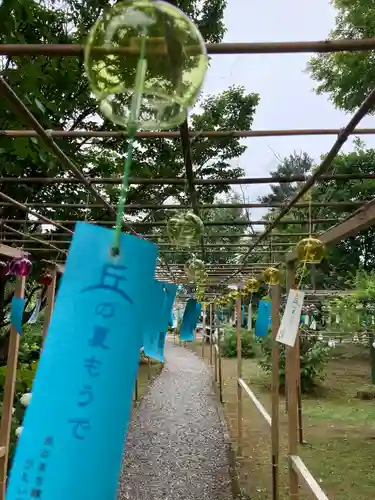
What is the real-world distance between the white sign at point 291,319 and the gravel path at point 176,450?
268cm

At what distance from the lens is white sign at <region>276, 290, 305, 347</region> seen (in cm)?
213

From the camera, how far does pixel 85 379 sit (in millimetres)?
646

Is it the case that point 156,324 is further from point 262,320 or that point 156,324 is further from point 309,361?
point 309,361

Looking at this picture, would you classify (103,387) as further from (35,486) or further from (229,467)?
(229,467)

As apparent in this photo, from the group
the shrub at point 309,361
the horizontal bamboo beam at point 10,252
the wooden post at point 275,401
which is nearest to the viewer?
the horizontal bamboo beam at point 10,252

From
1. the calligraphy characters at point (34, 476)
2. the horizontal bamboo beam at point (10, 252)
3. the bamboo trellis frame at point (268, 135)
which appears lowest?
the calligraphy characters at point (34, 476)

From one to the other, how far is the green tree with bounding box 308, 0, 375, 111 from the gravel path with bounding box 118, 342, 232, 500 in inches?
147

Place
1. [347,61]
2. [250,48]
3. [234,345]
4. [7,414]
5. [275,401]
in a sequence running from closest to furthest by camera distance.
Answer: [250,48], [7,414], [275,401], [347,61], [234,345]

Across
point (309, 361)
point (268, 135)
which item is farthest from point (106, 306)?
point (309, 361)

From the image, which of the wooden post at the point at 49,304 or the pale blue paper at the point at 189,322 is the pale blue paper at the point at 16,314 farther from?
the pale blue paper at the point at 189,322

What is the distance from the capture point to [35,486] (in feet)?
1.93

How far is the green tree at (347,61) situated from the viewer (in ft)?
21.3

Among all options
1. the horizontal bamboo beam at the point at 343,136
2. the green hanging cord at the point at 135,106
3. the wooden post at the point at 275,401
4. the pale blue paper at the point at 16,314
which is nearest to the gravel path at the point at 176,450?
the wooden post at the point at 275,401

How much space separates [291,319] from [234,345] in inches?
557
